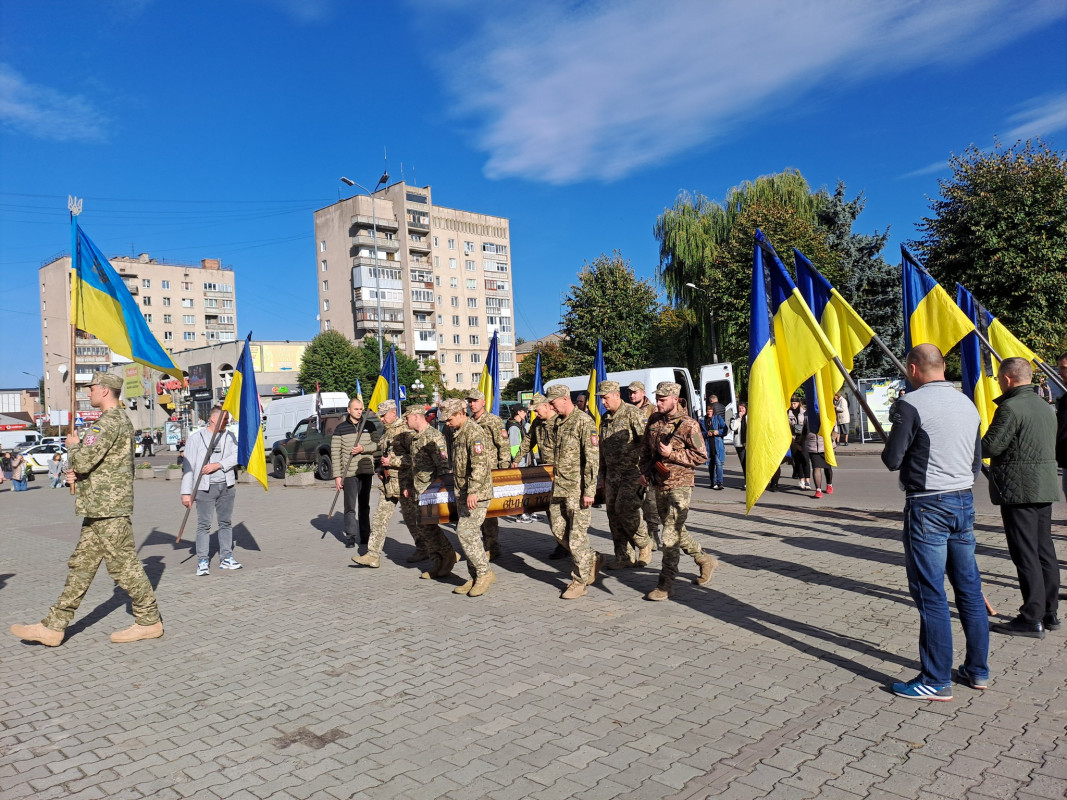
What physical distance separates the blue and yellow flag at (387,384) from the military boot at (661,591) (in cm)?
673

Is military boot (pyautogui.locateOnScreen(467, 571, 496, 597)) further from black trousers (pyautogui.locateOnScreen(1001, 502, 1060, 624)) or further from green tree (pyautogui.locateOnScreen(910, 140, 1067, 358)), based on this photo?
green tree (pyautogui.locateOnScreen(910, 140, 1067, 358))

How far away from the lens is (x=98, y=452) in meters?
5.94

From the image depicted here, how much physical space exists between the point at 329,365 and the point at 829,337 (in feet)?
200

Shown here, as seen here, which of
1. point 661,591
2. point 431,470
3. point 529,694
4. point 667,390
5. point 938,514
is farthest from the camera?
point 431,470

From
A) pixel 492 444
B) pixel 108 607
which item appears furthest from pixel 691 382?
pixel 108 607

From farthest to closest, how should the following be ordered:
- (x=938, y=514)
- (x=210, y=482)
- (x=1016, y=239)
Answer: (x=1016, y=239) < (x=210, y=482) < (x=938, y=514)

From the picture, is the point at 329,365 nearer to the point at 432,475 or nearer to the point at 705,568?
the point at 432,475

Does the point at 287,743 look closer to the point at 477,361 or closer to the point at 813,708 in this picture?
the point at 813,708

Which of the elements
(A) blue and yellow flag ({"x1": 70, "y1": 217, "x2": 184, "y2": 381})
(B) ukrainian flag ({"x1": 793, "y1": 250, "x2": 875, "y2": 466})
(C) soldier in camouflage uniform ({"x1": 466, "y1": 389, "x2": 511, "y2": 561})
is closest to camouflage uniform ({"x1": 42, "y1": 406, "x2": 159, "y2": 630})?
(A) blue and yellow flag ({"x1": 70, "y1": 217, "x2": 184, "y2": 381})

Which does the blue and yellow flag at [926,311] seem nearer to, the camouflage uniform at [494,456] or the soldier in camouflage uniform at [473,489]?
the soldier in camouflage uniform at [473,489]

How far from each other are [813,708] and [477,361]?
82.7 m

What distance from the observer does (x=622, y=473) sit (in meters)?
7.85

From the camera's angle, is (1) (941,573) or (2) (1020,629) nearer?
(1) (941,573)

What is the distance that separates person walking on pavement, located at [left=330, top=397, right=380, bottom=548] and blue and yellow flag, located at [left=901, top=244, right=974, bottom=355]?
21.2 ft
